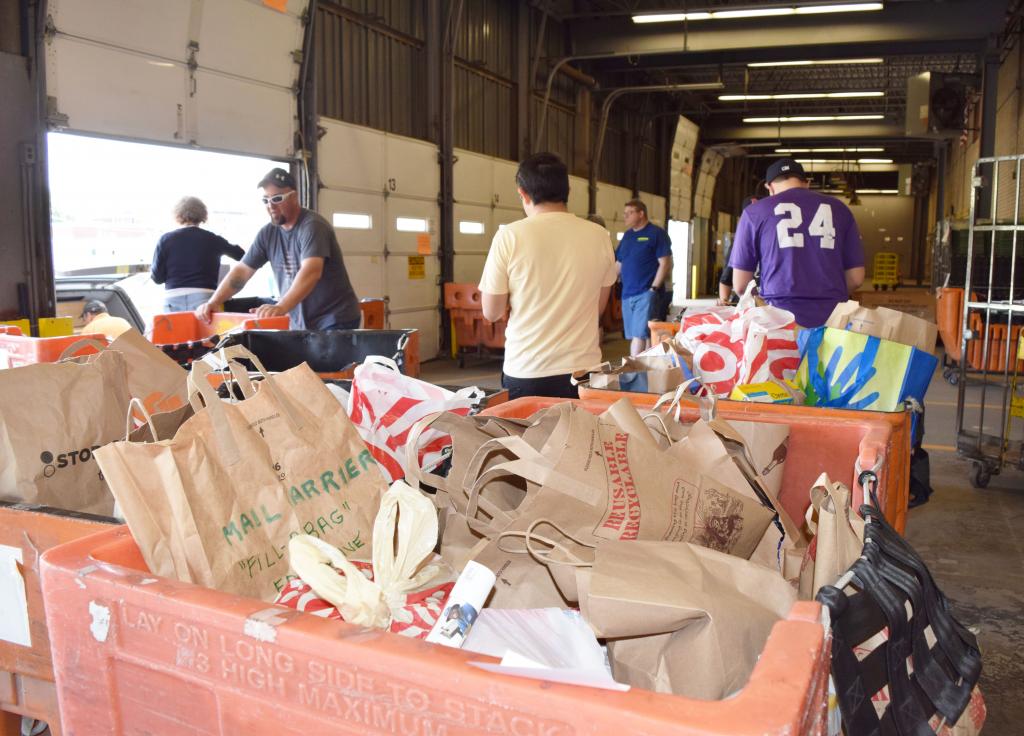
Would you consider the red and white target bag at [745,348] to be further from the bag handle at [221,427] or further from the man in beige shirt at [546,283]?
the bag handle at [221,427]

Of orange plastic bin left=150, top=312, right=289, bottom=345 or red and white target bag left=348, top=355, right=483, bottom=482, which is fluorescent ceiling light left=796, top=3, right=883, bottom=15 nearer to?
orange plastic bin left=150, top=312, right=289, bottom=345

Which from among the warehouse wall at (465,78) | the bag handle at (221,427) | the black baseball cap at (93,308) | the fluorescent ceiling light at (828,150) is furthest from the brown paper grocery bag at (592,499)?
the fluorescent ceiling light at (828,150)

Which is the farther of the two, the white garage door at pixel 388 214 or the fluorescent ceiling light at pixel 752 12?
the fluorescent ceiling light at pixel 752 12

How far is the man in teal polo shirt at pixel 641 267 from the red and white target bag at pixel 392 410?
6.06 metres

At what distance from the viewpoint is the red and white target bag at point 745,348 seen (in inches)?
102

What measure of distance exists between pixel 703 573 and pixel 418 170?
934cm

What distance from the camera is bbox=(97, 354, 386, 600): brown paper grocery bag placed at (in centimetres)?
119

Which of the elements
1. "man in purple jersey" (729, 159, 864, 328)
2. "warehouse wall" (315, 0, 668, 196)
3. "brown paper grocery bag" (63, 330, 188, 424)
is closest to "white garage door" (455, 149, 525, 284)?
"warehouse wall" (315, 0, 668, 196)

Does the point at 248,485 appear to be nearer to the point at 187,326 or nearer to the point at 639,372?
the point at 639,372

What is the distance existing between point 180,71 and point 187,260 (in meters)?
1.41

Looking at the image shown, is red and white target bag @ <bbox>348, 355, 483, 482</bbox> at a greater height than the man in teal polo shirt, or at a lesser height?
lesser

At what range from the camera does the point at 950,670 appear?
3.79 ft

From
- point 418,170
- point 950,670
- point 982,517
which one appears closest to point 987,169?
point 418,170

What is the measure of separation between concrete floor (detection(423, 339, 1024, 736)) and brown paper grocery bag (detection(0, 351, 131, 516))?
8.35 feet
